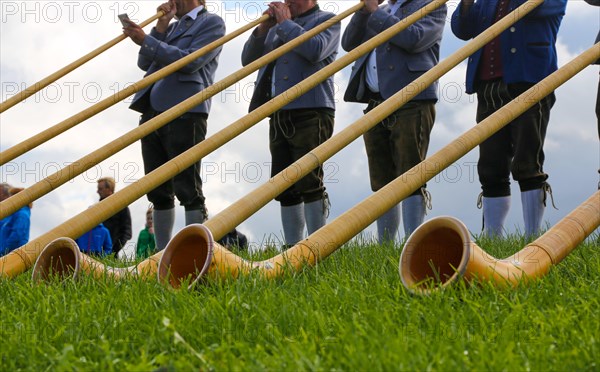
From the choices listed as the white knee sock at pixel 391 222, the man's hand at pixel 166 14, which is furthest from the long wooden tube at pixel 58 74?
the white knee sock at pixel 391 222

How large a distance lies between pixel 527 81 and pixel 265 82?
202cm

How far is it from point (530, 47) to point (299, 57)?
166 centimetres

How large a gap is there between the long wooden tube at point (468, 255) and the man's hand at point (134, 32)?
372 centimetres

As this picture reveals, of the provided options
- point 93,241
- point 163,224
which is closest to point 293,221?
point 163,224

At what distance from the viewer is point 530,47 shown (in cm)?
525

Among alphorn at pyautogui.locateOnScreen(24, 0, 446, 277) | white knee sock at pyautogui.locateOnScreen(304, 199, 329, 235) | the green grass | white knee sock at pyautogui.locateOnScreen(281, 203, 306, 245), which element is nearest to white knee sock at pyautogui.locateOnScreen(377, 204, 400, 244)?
white knee sock at pyautogui.locateOnScreen(304, 199, 329, 235)

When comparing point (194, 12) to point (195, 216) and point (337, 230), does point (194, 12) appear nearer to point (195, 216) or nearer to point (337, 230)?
point (195, 216)

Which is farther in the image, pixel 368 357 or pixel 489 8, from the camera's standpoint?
pixel 489 8

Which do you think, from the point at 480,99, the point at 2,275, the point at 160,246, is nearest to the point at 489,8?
the point at 480,99

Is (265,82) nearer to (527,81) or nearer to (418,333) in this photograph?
(527,81)

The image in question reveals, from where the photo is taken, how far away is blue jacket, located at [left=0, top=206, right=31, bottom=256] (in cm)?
764

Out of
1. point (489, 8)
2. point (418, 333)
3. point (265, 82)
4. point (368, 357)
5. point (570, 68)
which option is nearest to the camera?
point (368, 357)

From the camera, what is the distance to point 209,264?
3268mm

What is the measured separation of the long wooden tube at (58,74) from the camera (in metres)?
5.90
